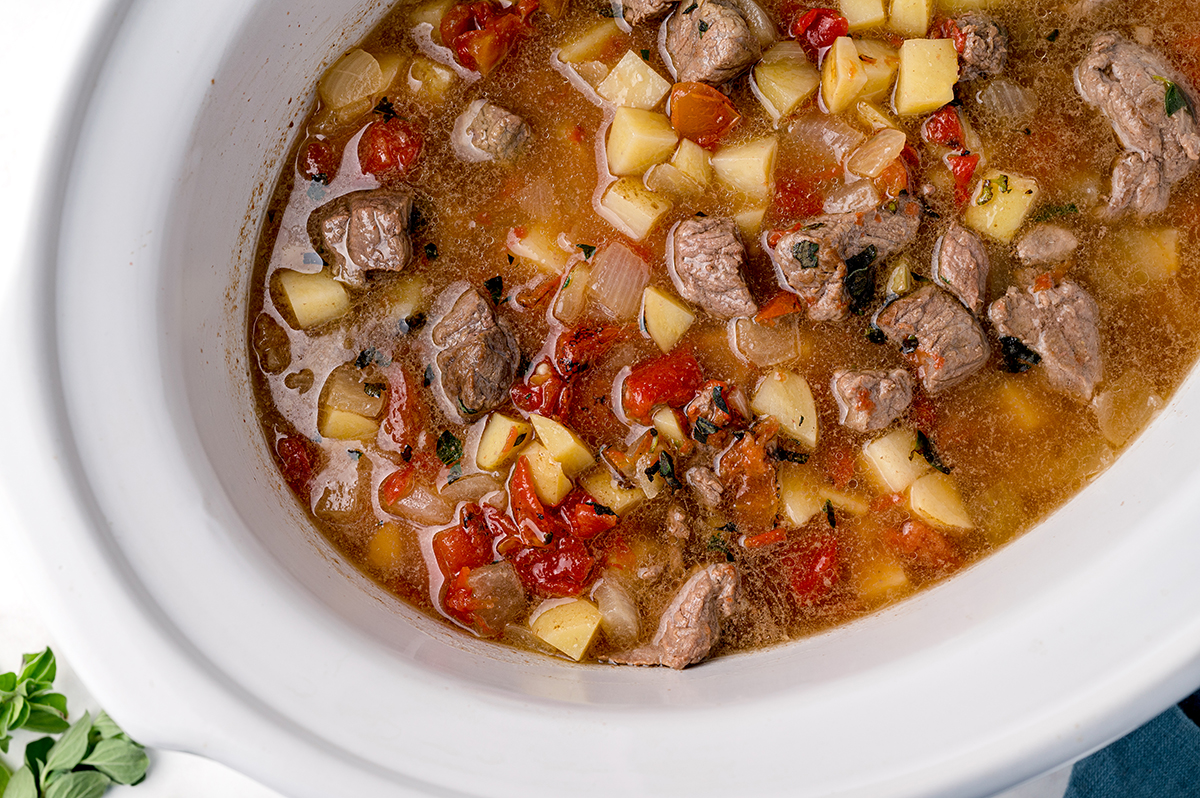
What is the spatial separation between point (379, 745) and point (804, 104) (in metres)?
1.90

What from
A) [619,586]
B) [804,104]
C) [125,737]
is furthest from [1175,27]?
[125,737]

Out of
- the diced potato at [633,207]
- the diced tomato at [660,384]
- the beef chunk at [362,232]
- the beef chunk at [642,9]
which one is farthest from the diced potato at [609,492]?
the beef chunk at [642,9]

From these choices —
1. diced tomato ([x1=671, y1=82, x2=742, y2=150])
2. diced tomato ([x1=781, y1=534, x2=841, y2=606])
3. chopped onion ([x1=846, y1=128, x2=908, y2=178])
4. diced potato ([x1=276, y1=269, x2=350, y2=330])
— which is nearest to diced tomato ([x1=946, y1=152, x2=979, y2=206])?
chopped onion ([x1=846, y1=128, x2=908, y2=178])

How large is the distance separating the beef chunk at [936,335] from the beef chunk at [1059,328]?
92 mm

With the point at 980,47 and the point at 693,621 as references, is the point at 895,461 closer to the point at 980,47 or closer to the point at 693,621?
the point at 693,621

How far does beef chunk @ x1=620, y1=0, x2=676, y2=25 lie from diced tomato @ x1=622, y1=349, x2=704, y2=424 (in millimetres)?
913

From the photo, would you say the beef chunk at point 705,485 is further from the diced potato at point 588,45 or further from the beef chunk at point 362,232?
the diced potato at point 588,45

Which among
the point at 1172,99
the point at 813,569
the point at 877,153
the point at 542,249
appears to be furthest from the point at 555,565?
the point at 1172,99

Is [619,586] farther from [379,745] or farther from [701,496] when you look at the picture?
[379,745]

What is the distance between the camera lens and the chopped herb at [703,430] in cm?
221

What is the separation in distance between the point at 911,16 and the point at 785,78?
0.39m

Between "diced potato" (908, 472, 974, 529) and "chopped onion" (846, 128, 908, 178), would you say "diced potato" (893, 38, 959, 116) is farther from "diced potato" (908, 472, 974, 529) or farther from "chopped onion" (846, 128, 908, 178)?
"diced potato" (908, 472, 974, 529)

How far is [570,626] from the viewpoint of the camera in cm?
221

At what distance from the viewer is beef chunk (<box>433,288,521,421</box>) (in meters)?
2.16
